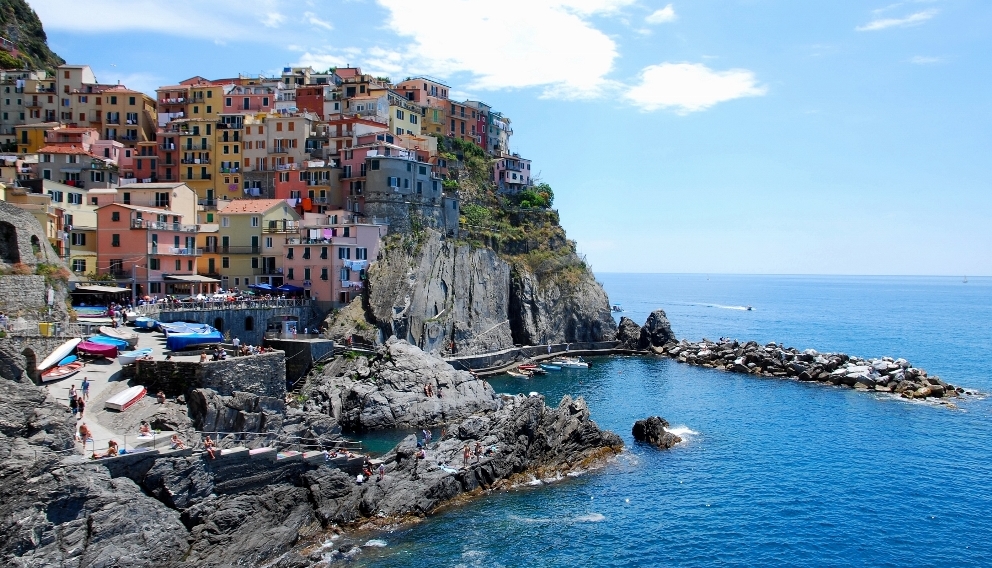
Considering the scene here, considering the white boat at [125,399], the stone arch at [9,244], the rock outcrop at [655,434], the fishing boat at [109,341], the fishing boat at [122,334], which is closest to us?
the white boat at [125,399]

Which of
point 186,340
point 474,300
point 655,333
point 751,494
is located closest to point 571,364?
point 474,300

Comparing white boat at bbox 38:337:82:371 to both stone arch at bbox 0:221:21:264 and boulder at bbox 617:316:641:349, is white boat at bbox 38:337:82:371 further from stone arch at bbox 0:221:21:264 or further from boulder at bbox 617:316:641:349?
boulder at bbox 617:316:641:349

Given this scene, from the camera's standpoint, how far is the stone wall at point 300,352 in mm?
56031

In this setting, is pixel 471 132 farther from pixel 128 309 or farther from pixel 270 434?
pixel 270 434

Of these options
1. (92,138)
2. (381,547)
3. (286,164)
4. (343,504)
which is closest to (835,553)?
(381,547)

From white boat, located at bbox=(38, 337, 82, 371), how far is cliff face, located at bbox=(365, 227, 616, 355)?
30.7 m

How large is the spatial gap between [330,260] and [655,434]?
108 ft

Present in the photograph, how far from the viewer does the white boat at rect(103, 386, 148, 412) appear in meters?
34.7

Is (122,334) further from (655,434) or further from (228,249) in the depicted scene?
(655,434)

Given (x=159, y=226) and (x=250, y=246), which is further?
(x=250, y=246)

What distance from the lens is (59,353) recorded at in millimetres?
36438

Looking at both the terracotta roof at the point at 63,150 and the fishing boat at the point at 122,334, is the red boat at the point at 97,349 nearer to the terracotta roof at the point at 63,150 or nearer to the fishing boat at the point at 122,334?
the fishing boat at the point at 122,334

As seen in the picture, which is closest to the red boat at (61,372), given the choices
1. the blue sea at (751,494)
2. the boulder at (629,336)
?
the blue sea at (751,494)

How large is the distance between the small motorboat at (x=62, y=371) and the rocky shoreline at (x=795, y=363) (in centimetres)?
6337
